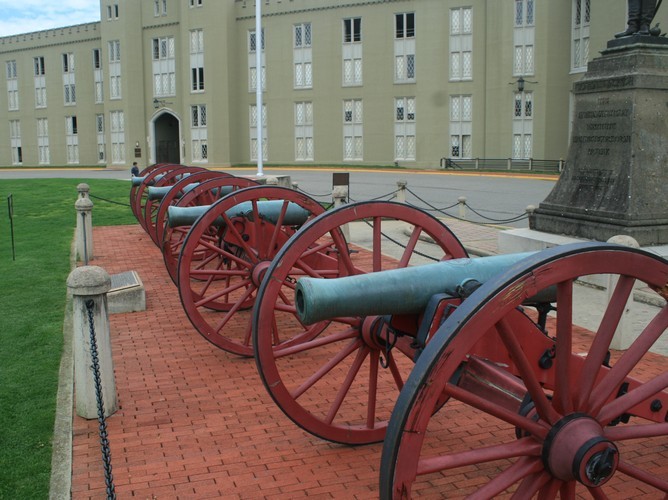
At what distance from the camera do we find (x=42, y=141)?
5175 centimetres

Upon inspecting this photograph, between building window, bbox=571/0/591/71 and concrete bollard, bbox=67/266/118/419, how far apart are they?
109 ft

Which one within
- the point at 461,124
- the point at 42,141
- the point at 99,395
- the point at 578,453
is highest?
the point at 461,124

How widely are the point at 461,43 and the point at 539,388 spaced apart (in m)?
37.9

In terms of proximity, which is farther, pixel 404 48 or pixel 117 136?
pixel 117 136

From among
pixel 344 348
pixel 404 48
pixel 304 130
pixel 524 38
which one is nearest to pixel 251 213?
pixel 344 348

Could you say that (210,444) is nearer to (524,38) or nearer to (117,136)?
(524,38)

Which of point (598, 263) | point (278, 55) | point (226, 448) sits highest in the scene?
point (278, 55)

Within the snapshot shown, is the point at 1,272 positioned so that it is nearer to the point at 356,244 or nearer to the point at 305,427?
the point at 356,244

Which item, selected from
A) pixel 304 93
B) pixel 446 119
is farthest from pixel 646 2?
pixel 304 93

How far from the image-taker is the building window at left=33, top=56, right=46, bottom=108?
51281 mm

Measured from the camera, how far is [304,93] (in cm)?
4303

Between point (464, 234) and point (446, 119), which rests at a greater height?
point (446, 119)

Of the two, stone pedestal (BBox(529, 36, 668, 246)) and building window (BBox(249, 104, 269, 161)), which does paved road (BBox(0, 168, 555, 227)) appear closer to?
stone pedestal (BBox(529, 36, 668, 246))

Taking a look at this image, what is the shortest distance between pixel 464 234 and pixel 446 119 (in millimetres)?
25875
